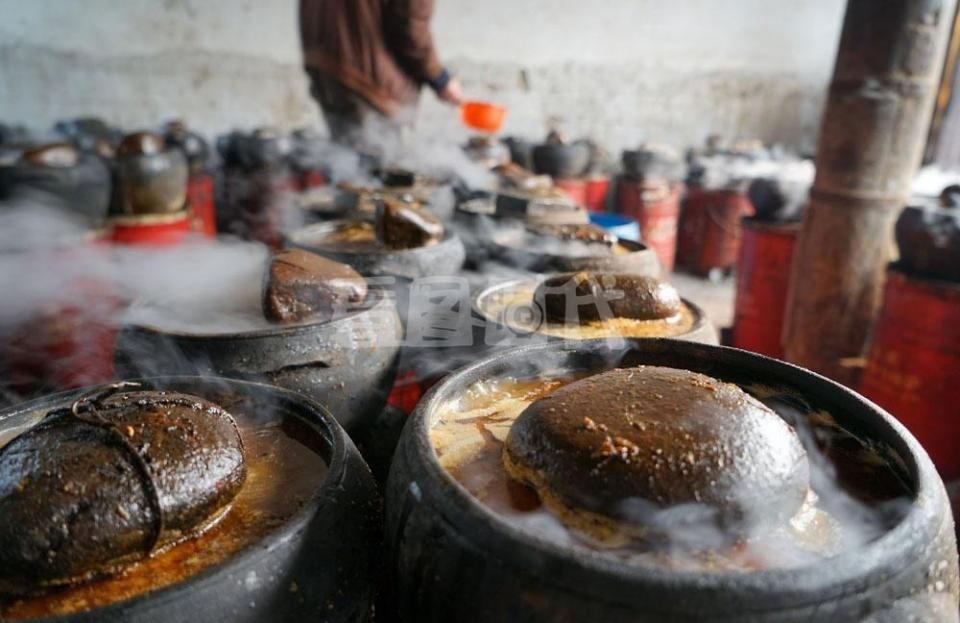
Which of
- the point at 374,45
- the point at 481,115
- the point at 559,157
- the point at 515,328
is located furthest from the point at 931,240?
the point at 374,45

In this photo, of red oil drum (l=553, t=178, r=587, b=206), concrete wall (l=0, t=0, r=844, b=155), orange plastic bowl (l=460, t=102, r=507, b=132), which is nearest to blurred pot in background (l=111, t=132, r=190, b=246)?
orange plastic bowl (l=460, t=102, r=507, b=132)

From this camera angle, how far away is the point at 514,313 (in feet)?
7.97

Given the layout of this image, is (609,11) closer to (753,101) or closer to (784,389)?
(753,101)

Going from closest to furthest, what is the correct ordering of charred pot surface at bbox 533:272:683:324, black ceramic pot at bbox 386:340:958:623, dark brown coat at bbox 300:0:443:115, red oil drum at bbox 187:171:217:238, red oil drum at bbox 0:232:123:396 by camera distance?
black ceramic pot at bbox 386:340:958:623
charred pot surface at bbox 533:272:683:324
red oil drum at bbox 0:232:123:396
dark brown coat at bbox 300:0:443:115
red oil drum at bbox 187:171:217:238

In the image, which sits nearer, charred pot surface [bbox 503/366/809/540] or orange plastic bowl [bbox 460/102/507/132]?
charred pot surface [bbox 503/366/809/540]

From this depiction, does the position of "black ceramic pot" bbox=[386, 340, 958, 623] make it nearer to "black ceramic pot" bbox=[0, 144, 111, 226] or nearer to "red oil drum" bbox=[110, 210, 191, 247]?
"black ceramic pot" bbox=[0, 144, 111, 226]

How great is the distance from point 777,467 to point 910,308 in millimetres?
3220

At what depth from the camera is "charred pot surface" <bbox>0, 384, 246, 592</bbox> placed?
103cm

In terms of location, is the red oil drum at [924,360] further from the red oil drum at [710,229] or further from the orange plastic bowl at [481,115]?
the red oil drum at [710,229]

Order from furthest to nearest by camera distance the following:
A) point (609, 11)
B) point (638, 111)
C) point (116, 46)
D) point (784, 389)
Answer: point (638, 111)
point (609, 11)
point (116, 46)
point (784, 389)

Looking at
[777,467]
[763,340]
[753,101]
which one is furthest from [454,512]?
[753,101]

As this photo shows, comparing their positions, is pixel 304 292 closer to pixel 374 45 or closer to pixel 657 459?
pixel 657 459

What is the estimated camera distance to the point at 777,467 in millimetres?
1110

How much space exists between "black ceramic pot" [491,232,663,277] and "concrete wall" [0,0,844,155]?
8281 mm
